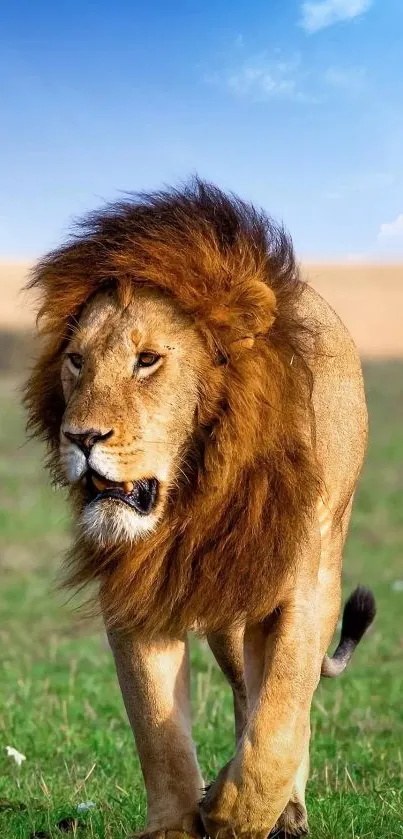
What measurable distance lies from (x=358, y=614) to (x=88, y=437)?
1804mm

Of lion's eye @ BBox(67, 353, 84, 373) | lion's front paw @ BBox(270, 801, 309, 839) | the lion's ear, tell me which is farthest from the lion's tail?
lion's eye @ BBox(67, 353, 84, 373)

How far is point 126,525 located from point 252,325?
583mm

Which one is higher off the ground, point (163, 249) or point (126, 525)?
point (163, 249)

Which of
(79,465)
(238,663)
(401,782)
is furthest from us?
(401,782)

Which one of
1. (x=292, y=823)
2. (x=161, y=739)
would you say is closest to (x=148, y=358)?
(x=161, y=739)

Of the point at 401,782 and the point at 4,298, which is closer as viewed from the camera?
the point at 401,782

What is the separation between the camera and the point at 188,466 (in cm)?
348

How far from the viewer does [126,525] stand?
3.39 meters

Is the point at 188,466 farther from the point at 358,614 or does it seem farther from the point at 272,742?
the point at 358,614

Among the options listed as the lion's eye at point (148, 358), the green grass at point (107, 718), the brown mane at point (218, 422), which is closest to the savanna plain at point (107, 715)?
the green grass at point (107, 718)

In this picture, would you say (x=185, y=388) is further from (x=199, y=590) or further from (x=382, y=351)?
(x=382, y=351)

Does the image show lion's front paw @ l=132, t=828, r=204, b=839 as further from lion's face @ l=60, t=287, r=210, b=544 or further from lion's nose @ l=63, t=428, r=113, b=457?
lion's nose @ l=63, t=428, r=113, b=457

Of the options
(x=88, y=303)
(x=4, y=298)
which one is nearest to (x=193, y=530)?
(x=88, y=303)

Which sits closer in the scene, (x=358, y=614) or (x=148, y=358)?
(x=148, y=358)
